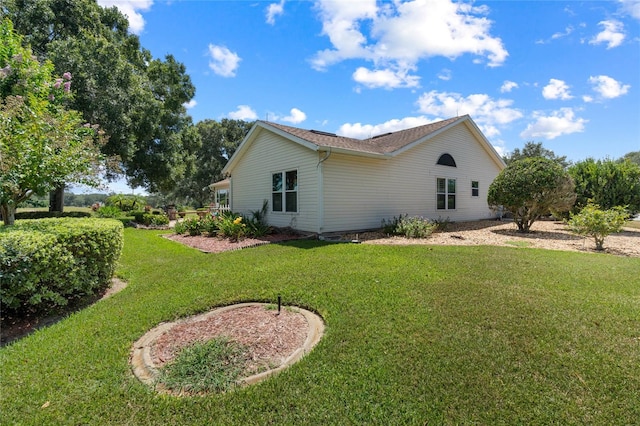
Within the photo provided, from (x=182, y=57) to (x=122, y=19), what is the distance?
4116 mm

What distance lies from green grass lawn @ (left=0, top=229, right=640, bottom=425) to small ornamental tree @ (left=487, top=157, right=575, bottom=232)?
5.65m

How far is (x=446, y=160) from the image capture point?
13578 millimetres

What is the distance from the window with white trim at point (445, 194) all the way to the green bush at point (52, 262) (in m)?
12.5

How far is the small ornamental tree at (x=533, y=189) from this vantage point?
33.4 feet

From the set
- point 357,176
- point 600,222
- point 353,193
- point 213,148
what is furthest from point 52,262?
point 213,148

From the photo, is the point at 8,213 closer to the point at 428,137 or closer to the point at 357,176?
the point at 357,176

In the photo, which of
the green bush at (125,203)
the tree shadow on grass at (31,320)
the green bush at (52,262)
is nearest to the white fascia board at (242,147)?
the green bush at (52,262)

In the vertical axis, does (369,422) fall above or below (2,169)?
below

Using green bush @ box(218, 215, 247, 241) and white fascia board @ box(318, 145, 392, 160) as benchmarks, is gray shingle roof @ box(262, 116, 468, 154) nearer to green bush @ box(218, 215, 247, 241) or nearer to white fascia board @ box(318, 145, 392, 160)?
white fascia board @ box(318, 145, 392, 160)

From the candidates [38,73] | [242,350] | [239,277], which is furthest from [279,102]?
[242,350]

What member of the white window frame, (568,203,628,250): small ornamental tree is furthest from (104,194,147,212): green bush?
(568,203,628,250): small ornamental tree

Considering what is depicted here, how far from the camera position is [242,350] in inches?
113

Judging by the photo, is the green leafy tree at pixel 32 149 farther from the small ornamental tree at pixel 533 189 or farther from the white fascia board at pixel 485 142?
the white fascia board at pixel 485 142

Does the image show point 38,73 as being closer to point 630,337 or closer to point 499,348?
point 499,348
